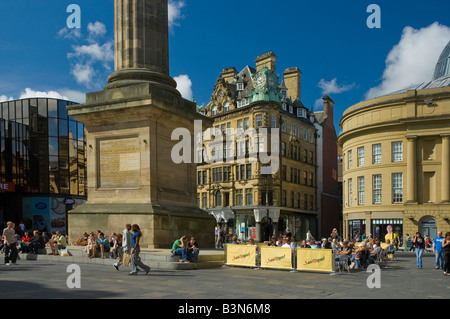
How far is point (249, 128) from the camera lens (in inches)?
2827

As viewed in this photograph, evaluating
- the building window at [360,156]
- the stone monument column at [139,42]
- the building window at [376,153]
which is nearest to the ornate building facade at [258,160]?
the building window at [360,156]

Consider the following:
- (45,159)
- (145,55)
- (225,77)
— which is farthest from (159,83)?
(225,77)

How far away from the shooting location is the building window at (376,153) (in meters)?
54.0

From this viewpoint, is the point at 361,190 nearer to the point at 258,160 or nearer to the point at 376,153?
the point at 376,153

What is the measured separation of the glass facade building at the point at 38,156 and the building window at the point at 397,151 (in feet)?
127

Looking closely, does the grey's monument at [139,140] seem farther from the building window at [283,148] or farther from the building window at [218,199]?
the building window at [283,148]

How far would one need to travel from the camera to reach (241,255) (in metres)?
19.5

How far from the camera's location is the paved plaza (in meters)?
10.7

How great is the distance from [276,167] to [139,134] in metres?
54.3

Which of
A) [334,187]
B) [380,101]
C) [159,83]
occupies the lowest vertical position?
[334,187]

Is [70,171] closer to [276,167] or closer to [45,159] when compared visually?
[45,159]

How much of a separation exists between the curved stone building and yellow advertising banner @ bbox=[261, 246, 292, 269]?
34718 mm

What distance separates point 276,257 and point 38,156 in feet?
161

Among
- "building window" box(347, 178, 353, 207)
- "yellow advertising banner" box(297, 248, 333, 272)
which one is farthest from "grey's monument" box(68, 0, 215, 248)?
"building window" box(347, 178, 353, 207)
